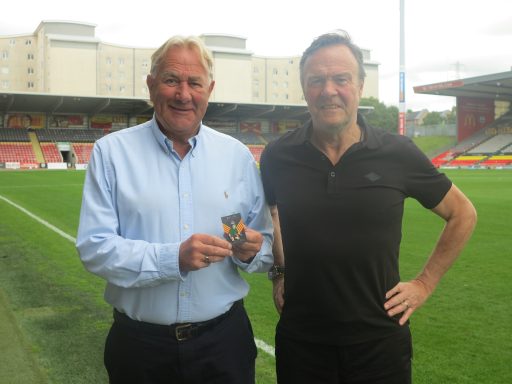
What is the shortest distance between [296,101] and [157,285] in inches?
3929

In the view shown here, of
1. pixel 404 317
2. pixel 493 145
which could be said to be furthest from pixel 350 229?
pixel 493 145

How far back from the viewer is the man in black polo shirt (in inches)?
93.2

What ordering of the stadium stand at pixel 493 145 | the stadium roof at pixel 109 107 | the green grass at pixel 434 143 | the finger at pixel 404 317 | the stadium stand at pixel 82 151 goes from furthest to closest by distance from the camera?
the green grass at pixel 434 143 → the stadium stand at pixel 493 145 → the stadium stand at pixel 82 151 → the stadium roof at pixel 109 107 → the finger at pixel 404 317

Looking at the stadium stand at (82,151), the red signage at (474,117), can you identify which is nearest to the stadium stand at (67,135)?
the stadium stand at (82,151)

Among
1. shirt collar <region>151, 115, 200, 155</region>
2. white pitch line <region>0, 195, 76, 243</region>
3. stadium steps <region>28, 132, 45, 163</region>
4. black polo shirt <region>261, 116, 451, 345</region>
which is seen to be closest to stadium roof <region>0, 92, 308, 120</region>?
stadium steps <region>28, 132, 45, 163</region>

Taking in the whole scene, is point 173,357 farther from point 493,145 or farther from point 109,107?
point 493,145

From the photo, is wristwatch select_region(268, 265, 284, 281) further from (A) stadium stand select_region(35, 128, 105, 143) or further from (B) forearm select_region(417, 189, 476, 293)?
(A) stadium stand select_region(35, 128, 105, 143)

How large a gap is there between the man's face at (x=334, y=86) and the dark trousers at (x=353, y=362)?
0.97 m

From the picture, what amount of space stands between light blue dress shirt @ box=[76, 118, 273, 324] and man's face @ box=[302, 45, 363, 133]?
0.48m

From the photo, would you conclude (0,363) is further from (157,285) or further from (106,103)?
(106,103)

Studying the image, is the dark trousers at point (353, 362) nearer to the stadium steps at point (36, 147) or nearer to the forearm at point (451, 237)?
the forearm at point (451, 237)

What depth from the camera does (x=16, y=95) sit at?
4488cm

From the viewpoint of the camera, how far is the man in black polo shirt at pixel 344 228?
2.37 metres

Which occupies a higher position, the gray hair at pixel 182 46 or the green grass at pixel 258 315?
the gray hair at pixel 182 46
